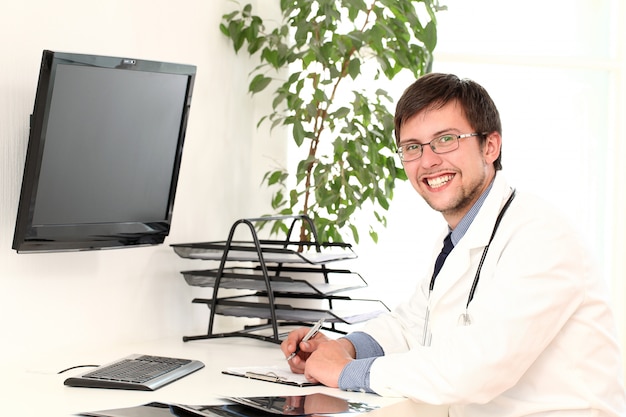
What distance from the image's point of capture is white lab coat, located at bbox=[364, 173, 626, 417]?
1.60 metres

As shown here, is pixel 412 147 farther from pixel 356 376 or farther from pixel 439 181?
pixel 356 376

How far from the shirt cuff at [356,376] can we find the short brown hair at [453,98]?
604 mm

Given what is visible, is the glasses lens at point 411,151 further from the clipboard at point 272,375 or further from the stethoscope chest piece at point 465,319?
the clipboard at point 272,375

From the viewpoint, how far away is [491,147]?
6.53 ft

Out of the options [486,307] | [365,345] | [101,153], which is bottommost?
[365,345]

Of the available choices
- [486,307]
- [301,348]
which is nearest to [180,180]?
[301,348]

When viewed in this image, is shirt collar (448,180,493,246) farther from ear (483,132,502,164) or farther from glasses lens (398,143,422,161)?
glasses lens (398,143,422,161)

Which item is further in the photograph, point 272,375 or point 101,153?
point 101,153

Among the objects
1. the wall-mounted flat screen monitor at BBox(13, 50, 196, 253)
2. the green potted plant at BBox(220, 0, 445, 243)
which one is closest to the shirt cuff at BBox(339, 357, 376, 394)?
the wall-mounted flat screen monitor at BBox(13, 50, 196, 253)

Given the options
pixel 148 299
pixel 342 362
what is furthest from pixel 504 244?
pixel 148 299

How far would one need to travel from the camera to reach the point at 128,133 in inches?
81.3

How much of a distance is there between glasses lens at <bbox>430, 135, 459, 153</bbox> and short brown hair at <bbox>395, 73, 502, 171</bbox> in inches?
2.4

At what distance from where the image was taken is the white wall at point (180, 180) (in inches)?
74.4

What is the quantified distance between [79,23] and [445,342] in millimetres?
1175
